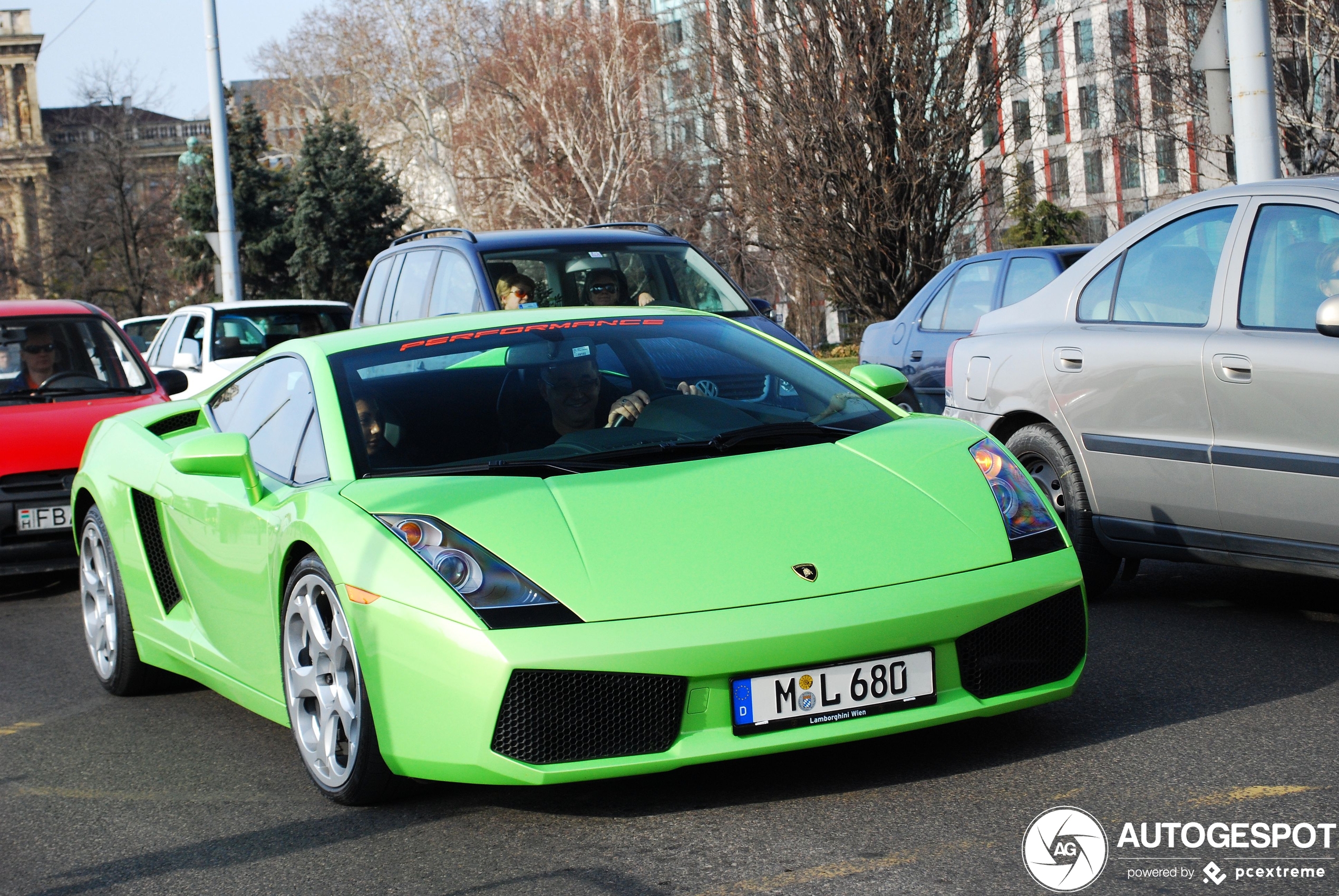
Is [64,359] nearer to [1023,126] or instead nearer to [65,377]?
[65,377]

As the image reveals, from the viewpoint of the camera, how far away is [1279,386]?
5.37 m

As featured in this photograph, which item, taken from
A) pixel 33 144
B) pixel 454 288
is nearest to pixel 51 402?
pixel 454 288

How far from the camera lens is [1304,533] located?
5.34 metres

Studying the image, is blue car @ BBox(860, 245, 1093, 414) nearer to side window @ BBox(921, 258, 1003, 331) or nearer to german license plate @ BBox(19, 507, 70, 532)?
side window @ BBox(921, 258, 1003, 331)

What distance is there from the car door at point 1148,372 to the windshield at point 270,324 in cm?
1044

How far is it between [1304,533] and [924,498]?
1.78m

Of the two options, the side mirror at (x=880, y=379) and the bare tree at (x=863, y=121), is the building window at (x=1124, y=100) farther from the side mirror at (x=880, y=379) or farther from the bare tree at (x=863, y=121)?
the side mirror at (x=880, y=379)

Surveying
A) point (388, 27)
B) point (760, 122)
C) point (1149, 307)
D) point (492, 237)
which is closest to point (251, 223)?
point (388, 27)

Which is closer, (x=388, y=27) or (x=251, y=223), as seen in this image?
(x=251, y=223)

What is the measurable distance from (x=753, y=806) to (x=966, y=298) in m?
8.23

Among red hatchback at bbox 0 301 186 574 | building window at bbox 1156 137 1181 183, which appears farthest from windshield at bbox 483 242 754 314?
building window at bbox 1156 137 1181 183

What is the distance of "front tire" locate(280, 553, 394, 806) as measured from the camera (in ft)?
13.5

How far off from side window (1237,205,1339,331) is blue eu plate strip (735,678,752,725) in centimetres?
275

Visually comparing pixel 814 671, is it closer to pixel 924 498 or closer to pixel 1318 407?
pixel 924 498
